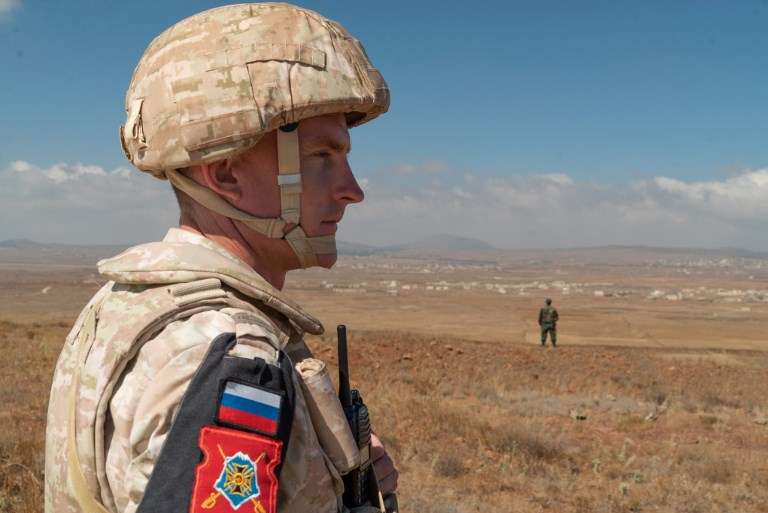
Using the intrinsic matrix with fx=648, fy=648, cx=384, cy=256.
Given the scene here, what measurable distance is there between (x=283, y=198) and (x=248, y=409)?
2.18 feet

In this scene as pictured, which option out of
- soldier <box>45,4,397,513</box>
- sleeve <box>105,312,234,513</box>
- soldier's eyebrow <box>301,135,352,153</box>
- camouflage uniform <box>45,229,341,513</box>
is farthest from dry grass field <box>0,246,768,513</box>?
soldier's eyebrow <box>301,135,352,153</box>

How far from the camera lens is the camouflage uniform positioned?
4.09 ft

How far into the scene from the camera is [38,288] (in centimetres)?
7019

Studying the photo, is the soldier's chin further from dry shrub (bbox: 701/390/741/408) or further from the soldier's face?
dry shrub (bbox: 701/390/741/408)

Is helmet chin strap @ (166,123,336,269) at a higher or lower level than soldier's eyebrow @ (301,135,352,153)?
lower

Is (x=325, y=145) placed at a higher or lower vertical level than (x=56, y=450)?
higher

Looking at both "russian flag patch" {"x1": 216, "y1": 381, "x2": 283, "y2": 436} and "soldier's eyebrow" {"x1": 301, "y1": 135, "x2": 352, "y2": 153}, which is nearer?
"russian flag patch" {"x1": 216, "y1": 381, "x2": 283, "y2": 436}

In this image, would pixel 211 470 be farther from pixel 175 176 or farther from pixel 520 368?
pixel 520 368

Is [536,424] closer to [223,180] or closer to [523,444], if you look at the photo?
[523,444]

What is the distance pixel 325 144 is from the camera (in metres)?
1.72

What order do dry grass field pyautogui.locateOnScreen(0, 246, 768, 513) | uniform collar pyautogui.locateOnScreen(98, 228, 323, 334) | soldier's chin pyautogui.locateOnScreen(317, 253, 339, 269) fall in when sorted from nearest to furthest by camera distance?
uniform collar pyautogui.locateOnScreen(98, 228, 323, 334) → soldier's chin pyautogui.locateOnScreen(317, 253, 339, 269) → dry grass field pyautogui.locateOnScreen(0, 246, 768, 513)

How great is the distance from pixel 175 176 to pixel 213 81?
0.27 meters

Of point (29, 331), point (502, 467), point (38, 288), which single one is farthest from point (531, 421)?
point (38, 288)

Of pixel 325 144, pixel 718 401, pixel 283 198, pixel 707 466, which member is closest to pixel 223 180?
pixel 283 198
